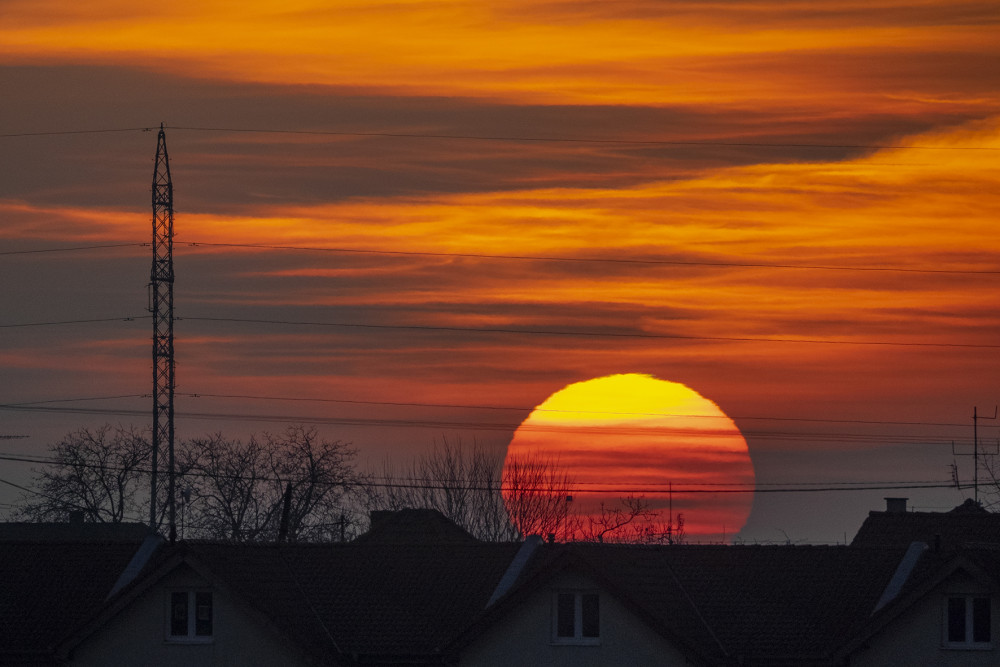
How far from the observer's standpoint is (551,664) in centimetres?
4800

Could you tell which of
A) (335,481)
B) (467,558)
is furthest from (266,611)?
(335,481)

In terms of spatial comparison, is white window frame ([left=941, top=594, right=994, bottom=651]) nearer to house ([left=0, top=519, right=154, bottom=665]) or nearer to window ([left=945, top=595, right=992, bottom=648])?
window ([left=945, top=595, right=992, bottom=648])

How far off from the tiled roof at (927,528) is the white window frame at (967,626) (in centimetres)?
2051

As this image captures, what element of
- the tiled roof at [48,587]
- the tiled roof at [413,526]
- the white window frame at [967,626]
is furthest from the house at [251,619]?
the tiled roof at [413,526]

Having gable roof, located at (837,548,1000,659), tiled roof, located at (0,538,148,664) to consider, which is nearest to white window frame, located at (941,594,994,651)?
gable roof, located at (837,548,1000,659)

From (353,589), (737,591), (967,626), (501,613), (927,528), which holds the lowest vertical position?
(967,626)

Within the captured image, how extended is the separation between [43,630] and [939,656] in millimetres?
26727

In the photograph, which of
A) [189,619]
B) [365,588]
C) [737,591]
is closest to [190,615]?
[189,619]

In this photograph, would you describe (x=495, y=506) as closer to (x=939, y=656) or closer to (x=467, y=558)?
(x=467, y=558)

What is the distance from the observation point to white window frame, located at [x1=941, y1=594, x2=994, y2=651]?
157 feet

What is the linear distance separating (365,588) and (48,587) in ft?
33.1

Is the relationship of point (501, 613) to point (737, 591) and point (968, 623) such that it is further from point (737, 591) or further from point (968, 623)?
point (968, 623)

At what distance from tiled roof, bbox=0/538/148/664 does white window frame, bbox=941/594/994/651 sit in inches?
1007

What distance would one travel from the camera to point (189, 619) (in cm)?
4847
